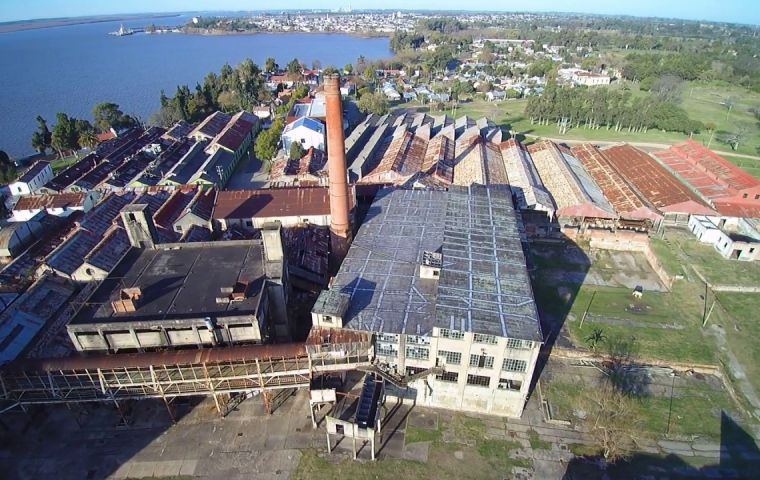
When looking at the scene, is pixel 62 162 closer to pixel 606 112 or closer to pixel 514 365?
pixel 514 365

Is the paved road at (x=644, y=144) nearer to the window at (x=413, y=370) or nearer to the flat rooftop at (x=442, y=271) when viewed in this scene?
the flat rooftop at (x=442, y=271)

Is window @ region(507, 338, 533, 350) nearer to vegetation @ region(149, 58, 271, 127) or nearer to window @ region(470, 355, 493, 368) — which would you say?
window @ region(470, 355, 493, 368)

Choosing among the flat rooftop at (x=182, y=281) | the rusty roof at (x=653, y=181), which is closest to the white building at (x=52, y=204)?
the flat rooftop at (x=182, y=281)

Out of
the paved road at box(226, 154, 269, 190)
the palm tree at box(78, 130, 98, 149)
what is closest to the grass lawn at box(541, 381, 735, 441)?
the paved road at box(226, 154, 269, 190)

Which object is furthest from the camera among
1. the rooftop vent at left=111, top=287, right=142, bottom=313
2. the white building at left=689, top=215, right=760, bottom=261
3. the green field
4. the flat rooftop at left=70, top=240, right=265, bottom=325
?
the green field

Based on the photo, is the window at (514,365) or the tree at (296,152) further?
the tree at (296,152)
